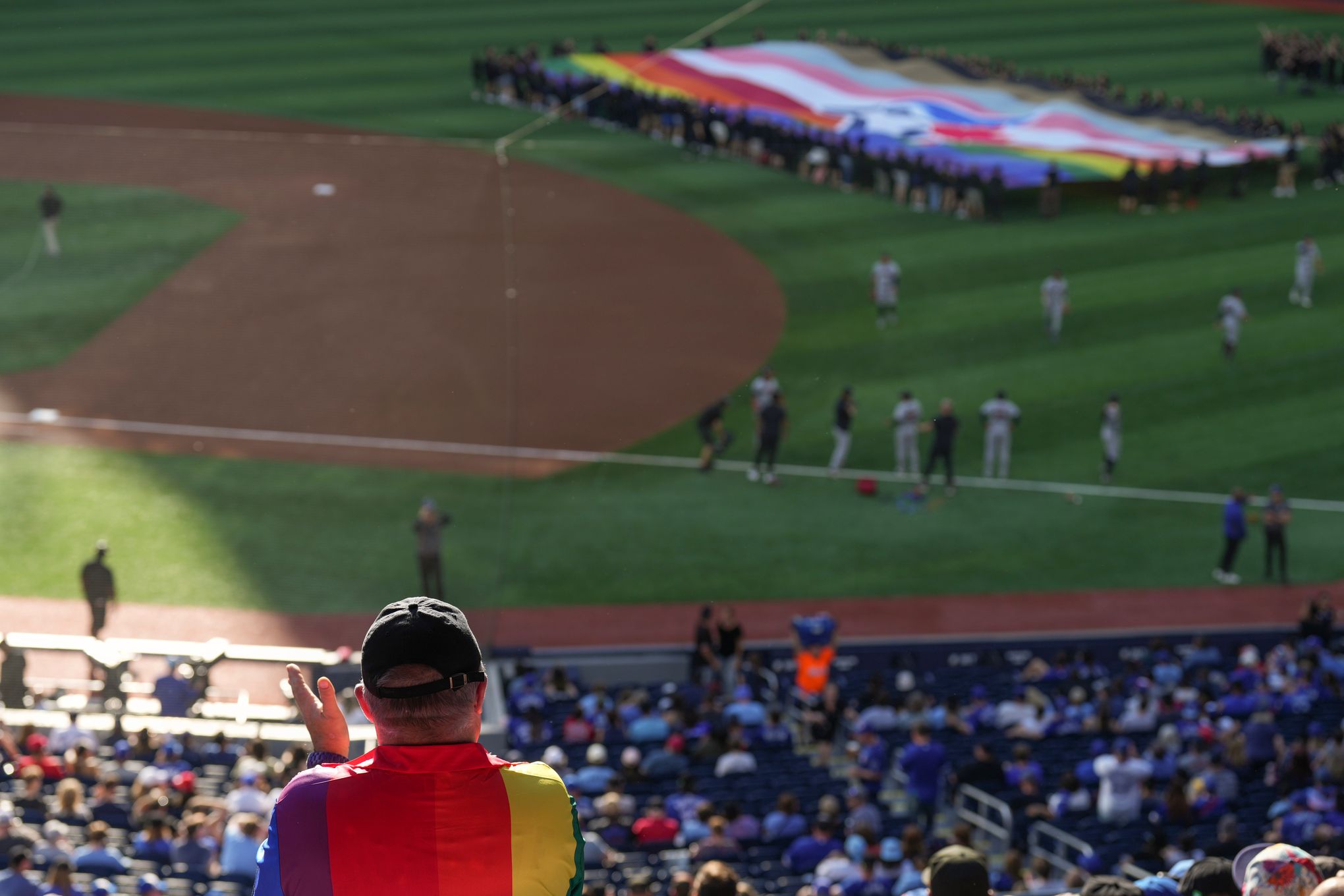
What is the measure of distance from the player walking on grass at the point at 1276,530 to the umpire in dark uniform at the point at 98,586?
44.3 ft

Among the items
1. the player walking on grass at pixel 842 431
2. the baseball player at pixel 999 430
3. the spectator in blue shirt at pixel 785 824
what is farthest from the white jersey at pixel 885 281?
the spectator in blue shirt at pixel 785 824

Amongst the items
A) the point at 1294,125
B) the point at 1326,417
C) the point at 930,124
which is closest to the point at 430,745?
the point at 1326,417

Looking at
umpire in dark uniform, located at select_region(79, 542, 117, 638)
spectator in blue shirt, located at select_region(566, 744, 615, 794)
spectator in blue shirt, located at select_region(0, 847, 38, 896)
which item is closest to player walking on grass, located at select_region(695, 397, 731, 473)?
spectator in blue shirt, located at select_region(566, 744, 615, 794)

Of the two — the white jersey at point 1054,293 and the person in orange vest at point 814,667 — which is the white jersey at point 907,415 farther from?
the person in orange vest at point 814,667

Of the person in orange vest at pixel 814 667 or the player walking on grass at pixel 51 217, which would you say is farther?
the person in orange vest at pixel 814 667

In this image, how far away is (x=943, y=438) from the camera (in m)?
21.0

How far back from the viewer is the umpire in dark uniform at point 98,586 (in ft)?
40.4

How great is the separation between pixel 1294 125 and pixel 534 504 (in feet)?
80.9

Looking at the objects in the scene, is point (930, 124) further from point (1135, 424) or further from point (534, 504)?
point (534, 504)

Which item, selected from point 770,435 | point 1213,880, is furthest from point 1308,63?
point 1213,880

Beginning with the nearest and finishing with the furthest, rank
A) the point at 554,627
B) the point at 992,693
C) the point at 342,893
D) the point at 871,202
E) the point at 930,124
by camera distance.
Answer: the point at 342,893, the point at 992,693, the point at 554,627, the point at 871,202, the point at 930,124

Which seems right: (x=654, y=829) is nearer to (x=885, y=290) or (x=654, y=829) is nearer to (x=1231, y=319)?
(x=885, y=290)

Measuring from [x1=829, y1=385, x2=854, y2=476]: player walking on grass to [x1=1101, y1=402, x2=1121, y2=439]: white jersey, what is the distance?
331 centimetres

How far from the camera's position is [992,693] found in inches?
Result: 657
